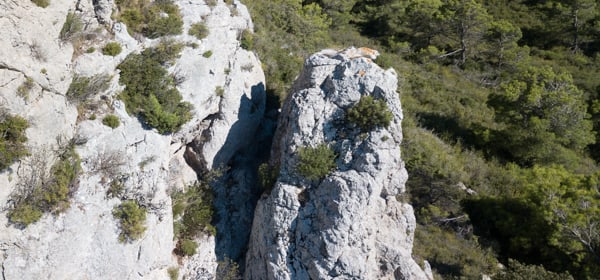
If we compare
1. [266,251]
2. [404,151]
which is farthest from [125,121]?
[404,151]

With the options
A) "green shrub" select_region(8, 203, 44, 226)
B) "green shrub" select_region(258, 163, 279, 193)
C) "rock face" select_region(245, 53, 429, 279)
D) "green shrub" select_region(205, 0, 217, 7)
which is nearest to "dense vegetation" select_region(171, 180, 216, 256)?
"rock face" select_region(245, 53, 429, 279)

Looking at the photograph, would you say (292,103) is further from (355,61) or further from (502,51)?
(502,51)

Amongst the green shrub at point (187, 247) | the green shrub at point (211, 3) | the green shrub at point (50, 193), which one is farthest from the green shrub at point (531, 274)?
the green shrub at point (211, 3)

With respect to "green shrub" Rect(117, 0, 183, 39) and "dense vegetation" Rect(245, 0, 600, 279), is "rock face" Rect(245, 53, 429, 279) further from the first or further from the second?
"green shrub" Rect(117, 0, 183, 39)

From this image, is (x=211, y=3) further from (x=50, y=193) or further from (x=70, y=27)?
(x=50, y=193)

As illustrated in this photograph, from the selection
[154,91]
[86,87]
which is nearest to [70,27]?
[86,87]

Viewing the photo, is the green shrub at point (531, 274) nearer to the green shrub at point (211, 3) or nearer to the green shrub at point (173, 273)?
the green shrub at point (173, 273)
